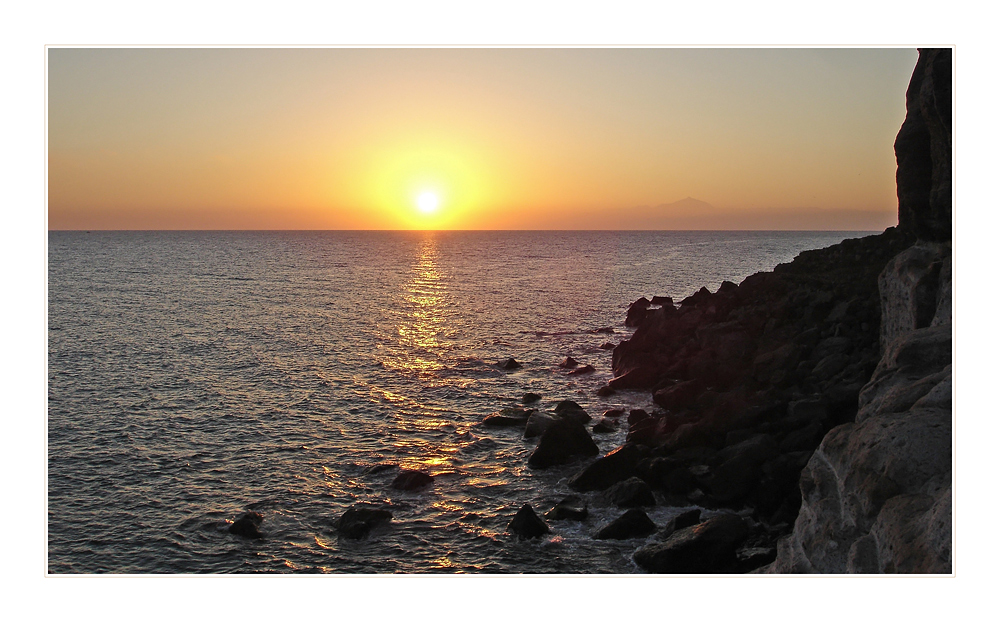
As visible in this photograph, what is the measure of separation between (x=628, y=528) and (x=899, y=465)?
6.21 m

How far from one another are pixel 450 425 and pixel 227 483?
704 centimetres

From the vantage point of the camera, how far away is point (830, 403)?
16.9 m

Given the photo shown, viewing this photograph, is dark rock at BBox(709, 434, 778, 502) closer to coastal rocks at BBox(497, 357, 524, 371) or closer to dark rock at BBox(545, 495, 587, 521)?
dark rock at BBox(545, 495, 587, 521)

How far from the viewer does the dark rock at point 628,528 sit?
13708 mm

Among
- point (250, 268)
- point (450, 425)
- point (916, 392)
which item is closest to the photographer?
point (916, 392)

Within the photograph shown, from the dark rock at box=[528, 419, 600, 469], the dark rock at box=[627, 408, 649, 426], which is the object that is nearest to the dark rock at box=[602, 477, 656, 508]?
the dark rock at box=[528, 419, 600, 469]

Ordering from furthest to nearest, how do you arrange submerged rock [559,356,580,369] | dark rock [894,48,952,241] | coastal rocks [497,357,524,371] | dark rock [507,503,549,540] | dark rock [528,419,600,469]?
1. submerged rock [559,356,580,369]
2. coastal rocks [497,357,524,371]
3. dark rock [528,419,600,469]
4. dark rock [507,503,549,540]
5. dark rock [894,48,952,241]

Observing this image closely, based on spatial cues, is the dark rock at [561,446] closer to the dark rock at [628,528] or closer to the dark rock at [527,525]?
the dark rock at [527,525]

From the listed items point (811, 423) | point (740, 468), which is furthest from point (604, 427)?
point (811, 423)

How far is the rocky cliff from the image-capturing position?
859 cm

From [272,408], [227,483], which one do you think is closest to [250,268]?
[272,408]

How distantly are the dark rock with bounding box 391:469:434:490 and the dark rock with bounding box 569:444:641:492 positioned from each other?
352cm
